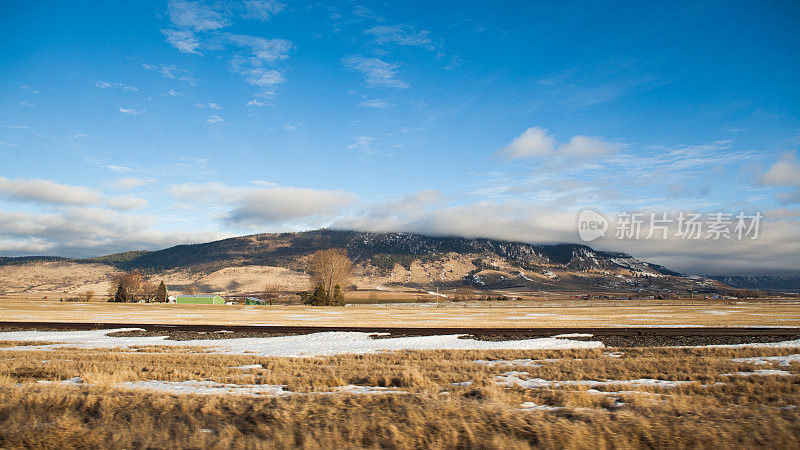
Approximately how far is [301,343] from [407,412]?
19401mm

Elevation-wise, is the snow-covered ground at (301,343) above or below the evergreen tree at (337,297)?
above

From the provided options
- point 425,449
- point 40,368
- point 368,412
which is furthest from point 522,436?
point 40,368

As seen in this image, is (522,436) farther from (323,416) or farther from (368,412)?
(323,416)

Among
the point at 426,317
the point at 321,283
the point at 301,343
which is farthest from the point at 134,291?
the point at 301,343

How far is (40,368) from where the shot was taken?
15.4 metres

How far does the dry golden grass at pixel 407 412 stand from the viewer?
25.5 feet

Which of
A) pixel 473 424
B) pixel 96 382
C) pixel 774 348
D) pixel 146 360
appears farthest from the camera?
pixel 774 348

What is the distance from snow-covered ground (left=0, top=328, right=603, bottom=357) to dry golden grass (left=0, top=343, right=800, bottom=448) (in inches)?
324

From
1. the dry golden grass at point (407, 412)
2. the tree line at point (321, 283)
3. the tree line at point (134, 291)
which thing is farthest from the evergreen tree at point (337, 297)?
the dry golden grass at point (407, 412)

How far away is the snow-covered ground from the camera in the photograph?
23453 millimetres

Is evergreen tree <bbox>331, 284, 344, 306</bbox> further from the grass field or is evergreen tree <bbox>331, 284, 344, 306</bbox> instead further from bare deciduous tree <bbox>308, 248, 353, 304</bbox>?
the grass field

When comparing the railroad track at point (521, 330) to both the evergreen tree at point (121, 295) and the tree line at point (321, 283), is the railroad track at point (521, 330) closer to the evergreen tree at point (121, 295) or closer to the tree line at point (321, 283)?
the tree line at point (321, 283)

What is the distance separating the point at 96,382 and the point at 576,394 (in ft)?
42.5

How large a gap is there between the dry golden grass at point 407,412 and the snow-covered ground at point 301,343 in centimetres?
822
